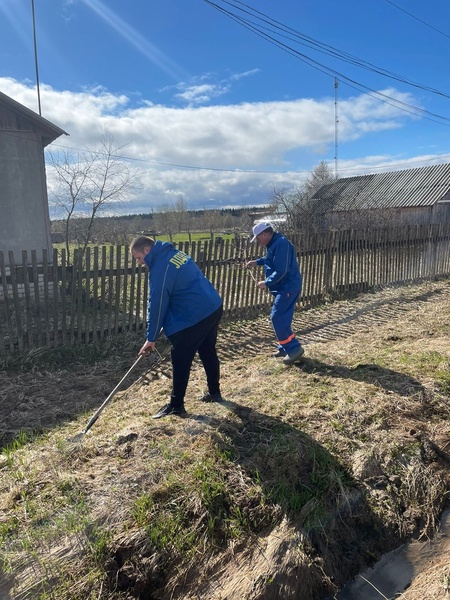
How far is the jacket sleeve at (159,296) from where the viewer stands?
3352mm

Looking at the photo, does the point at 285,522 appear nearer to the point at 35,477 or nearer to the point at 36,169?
the point at 35,477

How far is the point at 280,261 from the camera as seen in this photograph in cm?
479

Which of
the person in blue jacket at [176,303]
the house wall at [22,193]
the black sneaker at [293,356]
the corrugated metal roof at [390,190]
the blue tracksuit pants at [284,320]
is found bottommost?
the black sneaker at [293,356]

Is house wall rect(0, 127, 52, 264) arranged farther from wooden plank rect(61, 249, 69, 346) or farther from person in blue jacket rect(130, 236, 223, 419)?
person in blue jacket rect(130, 236, 223, 419)

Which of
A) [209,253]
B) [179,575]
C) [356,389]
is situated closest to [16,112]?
[209,253]

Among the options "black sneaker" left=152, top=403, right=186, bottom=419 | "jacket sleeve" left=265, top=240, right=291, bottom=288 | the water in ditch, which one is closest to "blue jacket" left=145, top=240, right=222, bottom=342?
"black sneaker" left=152, top=403, right=186, bottom=419

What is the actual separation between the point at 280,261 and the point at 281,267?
7cm

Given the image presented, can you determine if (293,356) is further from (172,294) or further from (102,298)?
(102,298)

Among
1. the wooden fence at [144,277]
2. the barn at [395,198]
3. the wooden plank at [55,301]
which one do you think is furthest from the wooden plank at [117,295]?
the barn at [395,198]

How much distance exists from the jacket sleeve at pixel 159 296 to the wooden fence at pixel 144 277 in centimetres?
292

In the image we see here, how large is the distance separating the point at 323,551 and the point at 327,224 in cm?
2413

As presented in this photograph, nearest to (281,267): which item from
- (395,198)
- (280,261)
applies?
(280,261)

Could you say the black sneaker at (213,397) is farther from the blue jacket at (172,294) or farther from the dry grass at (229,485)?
the blue jacket at (172,294)

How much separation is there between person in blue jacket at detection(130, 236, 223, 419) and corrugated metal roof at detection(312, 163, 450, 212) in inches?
931
